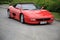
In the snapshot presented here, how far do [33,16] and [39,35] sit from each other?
334 centimetres

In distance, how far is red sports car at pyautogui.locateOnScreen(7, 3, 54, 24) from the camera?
45.9 feet

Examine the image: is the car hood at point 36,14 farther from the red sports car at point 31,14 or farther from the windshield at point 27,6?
the windshield at point 27,6

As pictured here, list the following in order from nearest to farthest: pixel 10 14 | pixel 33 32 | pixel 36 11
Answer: pixel 33 32, pixel 36 11, pixel 10 14

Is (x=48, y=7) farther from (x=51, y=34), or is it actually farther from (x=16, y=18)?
(x=51, y=34)

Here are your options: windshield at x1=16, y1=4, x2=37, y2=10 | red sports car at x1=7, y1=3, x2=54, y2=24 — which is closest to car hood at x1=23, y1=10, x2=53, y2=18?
red sports car at x1=7, y1=3, x2=54, y2=24

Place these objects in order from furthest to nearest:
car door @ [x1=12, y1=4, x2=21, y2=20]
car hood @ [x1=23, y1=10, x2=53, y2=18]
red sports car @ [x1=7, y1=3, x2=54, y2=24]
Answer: car door @ [x1=12, y1=4, x2=21, y2=20] < car hood @ [x1=23, y1=10, x2=53, y2=18] < red sports car @ [x1=7, y1=3, x2=54, y2=24]

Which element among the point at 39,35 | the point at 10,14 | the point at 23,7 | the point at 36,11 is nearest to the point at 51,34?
the point at 39,35

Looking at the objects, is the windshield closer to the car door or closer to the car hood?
the car door

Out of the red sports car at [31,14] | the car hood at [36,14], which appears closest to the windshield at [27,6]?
the red sports car at [31,14]

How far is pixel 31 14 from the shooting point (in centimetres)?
1430

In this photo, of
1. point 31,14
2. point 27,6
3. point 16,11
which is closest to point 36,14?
point 31,14

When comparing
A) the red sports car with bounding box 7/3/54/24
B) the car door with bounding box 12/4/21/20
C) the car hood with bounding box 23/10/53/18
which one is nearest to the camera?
the red sports car with bounding box 7/3/54/24

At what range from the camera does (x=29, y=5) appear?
16.1m

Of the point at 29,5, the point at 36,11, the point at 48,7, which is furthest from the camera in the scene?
the point at 48,7
